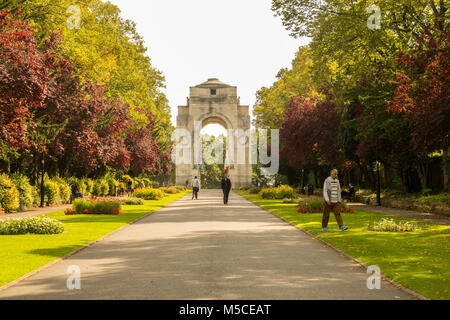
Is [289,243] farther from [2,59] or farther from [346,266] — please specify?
[2,59]

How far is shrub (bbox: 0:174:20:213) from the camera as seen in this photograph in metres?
21.4

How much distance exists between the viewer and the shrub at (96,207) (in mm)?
22266

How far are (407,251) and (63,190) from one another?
2420 centimetres

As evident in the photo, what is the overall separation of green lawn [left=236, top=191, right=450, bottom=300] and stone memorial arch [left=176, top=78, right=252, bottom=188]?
61.3 metres

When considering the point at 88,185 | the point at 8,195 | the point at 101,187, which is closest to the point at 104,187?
the point at 101,187

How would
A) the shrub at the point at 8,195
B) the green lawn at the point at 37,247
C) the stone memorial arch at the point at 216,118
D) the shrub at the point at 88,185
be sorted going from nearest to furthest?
the green lawn at the point at 37,247, the shrub at the point at 8,195, the shrub at the point at 88,185, the stone memorial arch at the point at 216,118

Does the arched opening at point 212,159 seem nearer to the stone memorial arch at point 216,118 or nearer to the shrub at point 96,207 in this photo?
the stone memorial arch at point 216,118

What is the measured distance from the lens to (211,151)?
110 m

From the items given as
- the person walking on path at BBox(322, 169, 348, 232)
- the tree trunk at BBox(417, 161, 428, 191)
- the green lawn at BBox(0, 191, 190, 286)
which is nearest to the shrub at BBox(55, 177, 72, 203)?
the green lawn at BBox(0, 191, 190, 286)

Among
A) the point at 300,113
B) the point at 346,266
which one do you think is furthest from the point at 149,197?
the point at 346,266

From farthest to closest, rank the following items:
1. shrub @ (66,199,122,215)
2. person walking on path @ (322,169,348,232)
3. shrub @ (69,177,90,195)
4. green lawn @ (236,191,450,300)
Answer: shrub @ (69,177,90,195) → shrub @ (66,199,122,215) → person walking on path @ (322,169,348,232) → green lawn @ (236,191,450,300)

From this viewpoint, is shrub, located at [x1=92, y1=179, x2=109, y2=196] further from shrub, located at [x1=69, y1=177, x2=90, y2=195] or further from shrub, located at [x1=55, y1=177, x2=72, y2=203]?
shrub, located at [x1=55, y1=177, x2=72, y2=203]

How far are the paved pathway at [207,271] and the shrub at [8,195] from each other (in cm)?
1073

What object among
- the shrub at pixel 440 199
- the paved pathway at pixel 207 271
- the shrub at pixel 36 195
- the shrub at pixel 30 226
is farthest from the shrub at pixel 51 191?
the shrub at pixel 440 199
